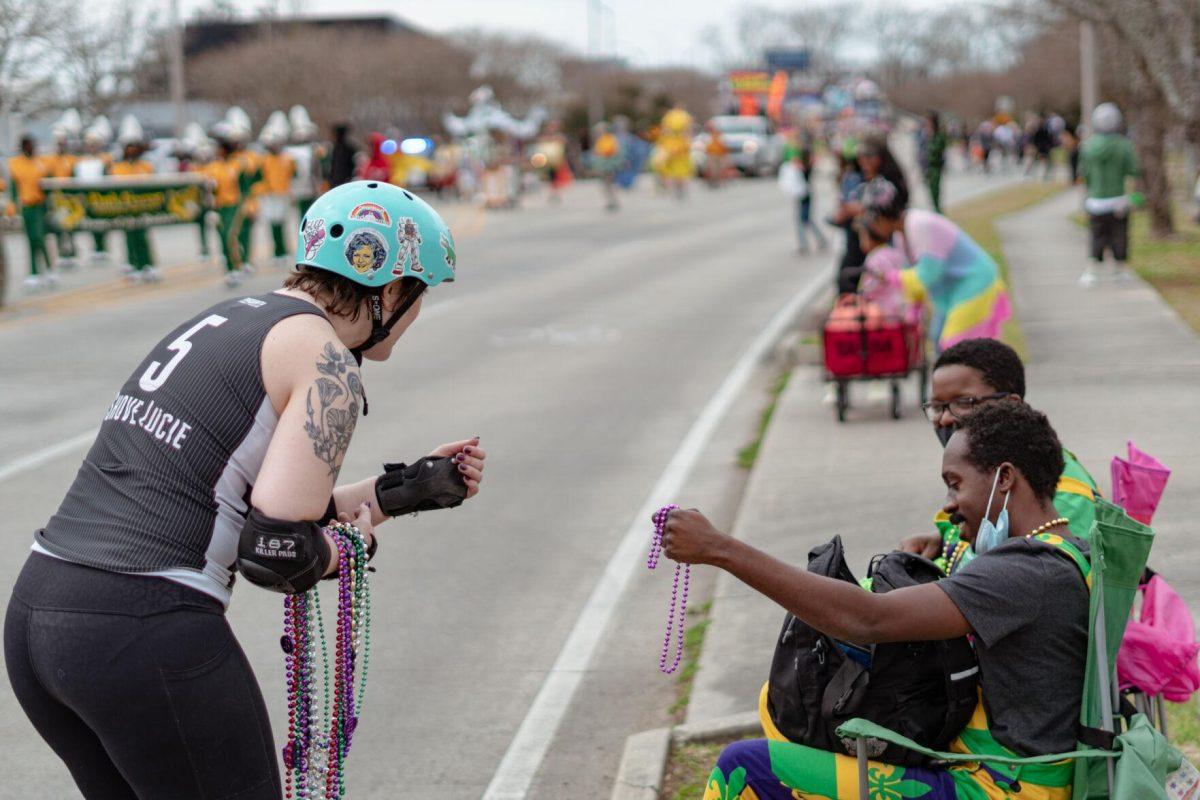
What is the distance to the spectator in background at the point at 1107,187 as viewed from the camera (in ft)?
56.9

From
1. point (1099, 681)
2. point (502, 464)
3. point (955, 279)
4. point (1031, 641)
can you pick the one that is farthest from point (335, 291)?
point (502, 464)

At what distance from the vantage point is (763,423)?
36.7 ft

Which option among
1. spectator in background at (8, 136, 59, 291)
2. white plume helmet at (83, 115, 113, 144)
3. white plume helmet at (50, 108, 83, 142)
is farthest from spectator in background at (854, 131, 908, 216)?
white plume helmet at (83, 115, 113, 144)

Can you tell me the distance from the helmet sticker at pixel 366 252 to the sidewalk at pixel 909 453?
271cm

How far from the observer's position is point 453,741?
5.46m

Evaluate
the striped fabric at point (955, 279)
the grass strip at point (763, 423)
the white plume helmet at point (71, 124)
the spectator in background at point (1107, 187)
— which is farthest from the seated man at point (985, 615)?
the white plume helmet at point (71, 124)

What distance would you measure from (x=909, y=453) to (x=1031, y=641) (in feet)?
20.8

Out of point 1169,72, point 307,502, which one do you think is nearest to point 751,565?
point 307,502

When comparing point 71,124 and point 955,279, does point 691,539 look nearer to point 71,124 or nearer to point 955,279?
point 955,279

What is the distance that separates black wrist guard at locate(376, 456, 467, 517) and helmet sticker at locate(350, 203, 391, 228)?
0.64m

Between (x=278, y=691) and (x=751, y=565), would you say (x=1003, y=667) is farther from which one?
(x=278, y=691)

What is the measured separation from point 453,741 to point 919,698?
245 centimetres

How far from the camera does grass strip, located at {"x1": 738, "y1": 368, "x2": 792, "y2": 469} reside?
1002 centimetres

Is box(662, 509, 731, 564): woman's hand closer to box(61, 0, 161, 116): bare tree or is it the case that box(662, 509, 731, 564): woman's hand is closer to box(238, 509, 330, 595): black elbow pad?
box(238, 509, 330, 595): black elbow pad
